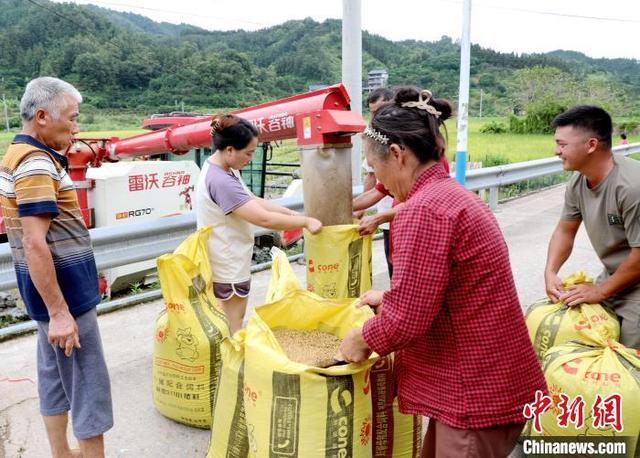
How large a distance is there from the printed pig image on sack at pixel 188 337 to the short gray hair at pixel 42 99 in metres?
0.90

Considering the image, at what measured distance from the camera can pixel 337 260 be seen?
3.22 meters

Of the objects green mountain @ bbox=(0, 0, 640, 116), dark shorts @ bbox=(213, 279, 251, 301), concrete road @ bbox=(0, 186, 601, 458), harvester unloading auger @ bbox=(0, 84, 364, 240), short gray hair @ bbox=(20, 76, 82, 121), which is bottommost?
concrete road @ bbox=(0, 186, 601, 458)

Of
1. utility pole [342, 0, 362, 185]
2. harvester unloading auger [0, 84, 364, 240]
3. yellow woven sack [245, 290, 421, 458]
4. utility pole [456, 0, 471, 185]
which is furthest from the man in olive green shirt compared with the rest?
utility pole [456, 0, 471, 185]

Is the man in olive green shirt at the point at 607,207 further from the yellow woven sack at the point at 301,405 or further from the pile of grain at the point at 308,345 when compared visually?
the yellow woven sack at the point at 301,405

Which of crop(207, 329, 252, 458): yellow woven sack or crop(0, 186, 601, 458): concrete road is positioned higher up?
crop(207, 329, 252, 458): yellow woven sack

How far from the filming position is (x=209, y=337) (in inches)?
111

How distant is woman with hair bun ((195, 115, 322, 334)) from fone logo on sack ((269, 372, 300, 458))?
44.9 inches

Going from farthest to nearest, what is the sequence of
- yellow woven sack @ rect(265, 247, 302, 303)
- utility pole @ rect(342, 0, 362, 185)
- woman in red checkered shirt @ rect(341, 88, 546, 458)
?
utility pole @ rect(342, 0, 362, 185), yellow woven sack @ rect(265, 247, 302, 303), woman in red checkered shirt @ rect(341, 88, 546, 458)

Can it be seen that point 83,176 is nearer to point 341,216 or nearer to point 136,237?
point 136,237

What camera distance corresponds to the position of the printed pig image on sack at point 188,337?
2.82 meters

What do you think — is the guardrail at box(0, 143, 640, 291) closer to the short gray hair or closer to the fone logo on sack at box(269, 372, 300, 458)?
the short gray hair

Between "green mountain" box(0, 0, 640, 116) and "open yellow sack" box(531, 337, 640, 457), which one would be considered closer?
"open yellow sack" box(531, 337, 640, 457)

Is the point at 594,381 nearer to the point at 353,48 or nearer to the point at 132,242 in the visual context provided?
the point at 132,242

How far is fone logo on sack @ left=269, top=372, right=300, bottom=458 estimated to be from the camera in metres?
1.92
